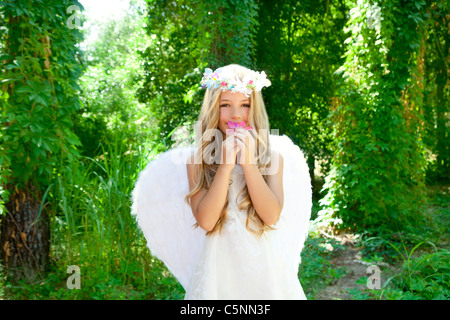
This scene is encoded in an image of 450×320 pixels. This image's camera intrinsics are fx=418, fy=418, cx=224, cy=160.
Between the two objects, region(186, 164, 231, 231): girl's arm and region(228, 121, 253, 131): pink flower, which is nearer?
region(186, 164, 231, 231): girl's arm

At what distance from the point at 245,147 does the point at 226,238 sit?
0.40 meters

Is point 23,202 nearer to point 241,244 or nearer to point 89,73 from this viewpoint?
point 241,244

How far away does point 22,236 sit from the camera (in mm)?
3375

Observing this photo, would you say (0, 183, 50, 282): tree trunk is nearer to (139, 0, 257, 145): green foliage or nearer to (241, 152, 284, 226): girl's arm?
(241, 152, 284, 226): girl's arm

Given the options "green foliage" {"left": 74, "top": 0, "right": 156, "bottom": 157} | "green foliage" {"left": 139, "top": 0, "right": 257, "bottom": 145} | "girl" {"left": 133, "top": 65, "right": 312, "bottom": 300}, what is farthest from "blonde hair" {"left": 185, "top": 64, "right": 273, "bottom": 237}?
"green foliage" {"left": 74, "top": 0, "right": 156, "bottom": 157}

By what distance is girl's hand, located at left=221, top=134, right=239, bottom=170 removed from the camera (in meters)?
1.66

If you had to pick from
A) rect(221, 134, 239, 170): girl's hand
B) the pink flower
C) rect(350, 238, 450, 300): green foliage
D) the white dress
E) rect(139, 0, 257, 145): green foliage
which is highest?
rect(139, 0, 257, 145): green foliage

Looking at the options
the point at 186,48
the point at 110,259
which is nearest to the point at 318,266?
the point at 110,259

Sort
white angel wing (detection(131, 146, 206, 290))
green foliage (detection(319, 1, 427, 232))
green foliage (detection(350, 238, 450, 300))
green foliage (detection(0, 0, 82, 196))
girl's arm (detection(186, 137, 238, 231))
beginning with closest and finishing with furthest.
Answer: girl's arm (detection(186, 137, 238, 231)) < white angel wing (detection(131, 146, 206, 290)) < green foliage (detection(0, 0, 82, 196)) < green foliage (detection(350, 238, 450, 300)) < green foliage (detection(319, 1, 427, 232))

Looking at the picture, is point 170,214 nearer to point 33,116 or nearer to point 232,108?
point 232,108

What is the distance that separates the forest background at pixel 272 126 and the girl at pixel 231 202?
144 cm

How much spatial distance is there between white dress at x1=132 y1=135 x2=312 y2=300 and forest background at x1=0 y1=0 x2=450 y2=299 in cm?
140

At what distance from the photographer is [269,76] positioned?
725 centimetres
